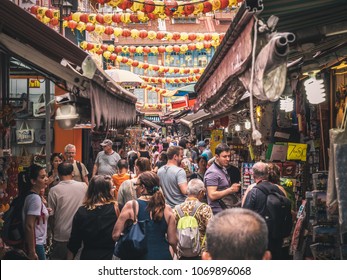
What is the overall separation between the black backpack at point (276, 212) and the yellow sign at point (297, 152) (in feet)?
6.47

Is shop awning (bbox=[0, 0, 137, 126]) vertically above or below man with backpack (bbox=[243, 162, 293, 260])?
above

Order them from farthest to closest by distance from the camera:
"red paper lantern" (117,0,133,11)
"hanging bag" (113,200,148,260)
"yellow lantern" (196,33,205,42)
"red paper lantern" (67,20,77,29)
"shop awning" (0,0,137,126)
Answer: "yellow lantern" (196,33,205,42) → "red paper lantern" (67,20,77,29) → "red paper lantern" (117,0,133,11) → "shop awning" (0,0,137,126) → "hanging bag" (113,200,148,260)

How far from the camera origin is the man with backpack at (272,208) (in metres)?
6.76

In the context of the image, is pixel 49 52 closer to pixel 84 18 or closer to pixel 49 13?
pixel 49 13

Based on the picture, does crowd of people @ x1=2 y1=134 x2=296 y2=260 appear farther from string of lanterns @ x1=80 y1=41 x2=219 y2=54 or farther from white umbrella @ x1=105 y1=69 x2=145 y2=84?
string of lanterns @ x1=80 y1=41 x2=219 y2=54

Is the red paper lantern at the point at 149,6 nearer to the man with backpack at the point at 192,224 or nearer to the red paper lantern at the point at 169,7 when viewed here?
the red paper lantern at the point at 169,7

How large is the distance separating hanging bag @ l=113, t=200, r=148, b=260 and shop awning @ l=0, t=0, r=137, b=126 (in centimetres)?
216

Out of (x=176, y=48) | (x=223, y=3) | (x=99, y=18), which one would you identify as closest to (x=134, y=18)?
(x=99, y=18)

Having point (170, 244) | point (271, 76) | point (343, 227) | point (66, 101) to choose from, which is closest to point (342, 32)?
point (271, 76)

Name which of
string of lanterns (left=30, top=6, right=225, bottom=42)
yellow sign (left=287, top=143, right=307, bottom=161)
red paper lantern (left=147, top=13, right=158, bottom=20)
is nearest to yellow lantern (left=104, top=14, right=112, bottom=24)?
string of lanterns (left=30, top=6, right=225, bottom=42)

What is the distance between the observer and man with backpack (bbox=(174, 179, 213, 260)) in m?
5.81

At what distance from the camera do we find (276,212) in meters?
6.73

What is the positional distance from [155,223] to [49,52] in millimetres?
2516
